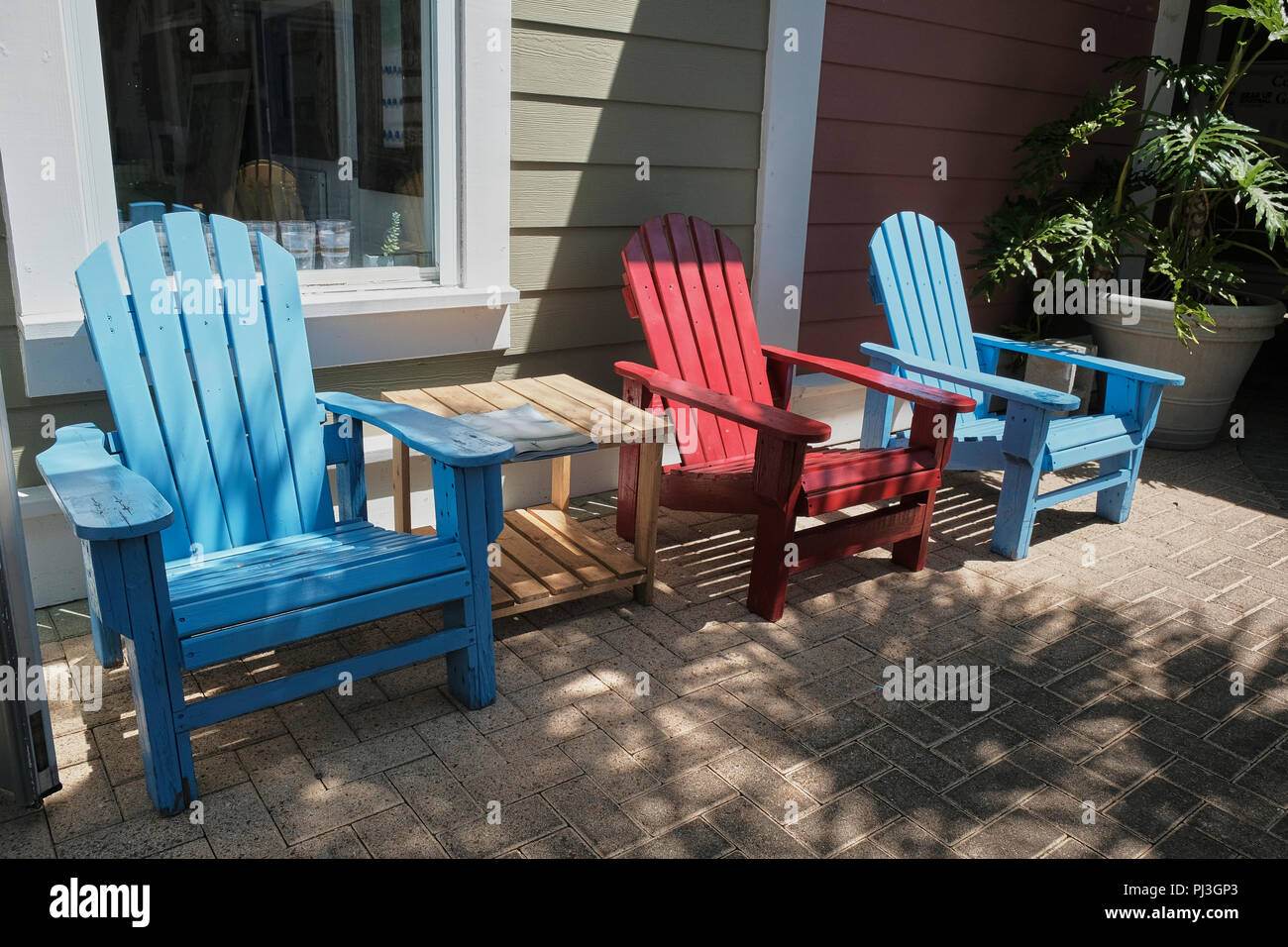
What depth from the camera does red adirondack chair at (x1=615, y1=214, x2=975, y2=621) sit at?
2.76 metres

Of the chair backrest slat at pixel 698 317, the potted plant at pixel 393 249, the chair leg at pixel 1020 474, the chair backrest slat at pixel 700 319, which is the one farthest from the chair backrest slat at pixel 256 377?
the chair leg at pixel 1020 474

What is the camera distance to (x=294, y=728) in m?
2.22

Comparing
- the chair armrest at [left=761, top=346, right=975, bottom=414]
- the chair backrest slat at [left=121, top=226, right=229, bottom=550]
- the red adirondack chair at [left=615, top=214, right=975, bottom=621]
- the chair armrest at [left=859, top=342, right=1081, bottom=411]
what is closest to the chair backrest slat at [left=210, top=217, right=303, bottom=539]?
the chair backrest slat at [left=121, top=226, right=229, bottom=550]

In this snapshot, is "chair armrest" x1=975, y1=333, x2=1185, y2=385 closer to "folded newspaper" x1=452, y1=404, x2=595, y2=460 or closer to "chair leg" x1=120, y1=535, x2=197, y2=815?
"folded newspaper" x1=452, y1=404, x2=595, y2=460

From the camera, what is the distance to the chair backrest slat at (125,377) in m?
2.16

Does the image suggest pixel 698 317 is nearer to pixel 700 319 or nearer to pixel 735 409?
pixel 700 319

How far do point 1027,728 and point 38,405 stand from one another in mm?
2555

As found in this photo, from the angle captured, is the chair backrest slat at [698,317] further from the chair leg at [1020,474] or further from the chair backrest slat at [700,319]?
the chair leg at [1020,474]

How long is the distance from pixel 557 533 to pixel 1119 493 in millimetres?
2101

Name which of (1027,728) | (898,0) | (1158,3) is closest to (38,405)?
(1027,728)

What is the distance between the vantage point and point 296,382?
2.46 meters

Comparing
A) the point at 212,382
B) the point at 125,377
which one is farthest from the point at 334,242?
the point at 125,377

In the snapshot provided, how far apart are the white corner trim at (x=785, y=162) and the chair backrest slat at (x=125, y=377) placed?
2296mm

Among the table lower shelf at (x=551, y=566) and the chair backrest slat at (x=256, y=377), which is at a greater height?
the chair backrest slat at (x=256, y=377)
